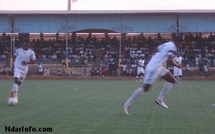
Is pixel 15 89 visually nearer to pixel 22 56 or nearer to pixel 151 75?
pixel 22 56

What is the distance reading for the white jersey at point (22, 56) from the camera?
56.3 ft

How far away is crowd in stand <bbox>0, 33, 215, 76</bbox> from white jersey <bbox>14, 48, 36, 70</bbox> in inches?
1253


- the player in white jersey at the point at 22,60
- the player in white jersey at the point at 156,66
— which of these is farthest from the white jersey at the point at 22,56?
the player in white jersey at the point at 156,66

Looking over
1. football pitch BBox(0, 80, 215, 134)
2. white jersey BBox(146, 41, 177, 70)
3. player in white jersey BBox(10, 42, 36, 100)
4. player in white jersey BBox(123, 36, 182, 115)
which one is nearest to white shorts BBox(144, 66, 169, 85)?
player in white jersey BBox(123, 36, 182, 115)

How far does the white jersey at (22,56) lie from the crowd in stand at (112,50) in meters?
31.8

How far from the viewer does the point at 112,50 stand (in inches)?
2124

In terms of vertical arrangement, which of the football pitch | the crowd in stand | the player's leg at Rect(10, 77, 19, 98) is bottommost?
the football pitch

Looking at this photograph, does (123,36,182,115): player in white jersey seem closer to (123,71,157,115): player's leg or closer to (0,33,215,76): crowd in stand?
(123,71,157,115): player's leg

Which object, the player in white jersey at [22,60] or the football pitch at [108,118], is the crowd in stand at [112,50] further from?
the football pitch at [108,118]

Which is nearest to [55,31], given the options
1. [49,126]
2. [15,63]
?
[15,63]

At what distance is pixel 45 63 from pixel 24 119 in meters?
38.6

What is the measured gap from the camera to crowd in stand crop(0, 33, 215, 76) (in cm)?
5056

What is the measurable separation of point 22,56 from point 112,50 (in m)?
36.9

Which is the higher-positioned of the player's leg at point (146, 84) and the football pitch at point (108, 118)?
the player's leg at point (146, 84)
